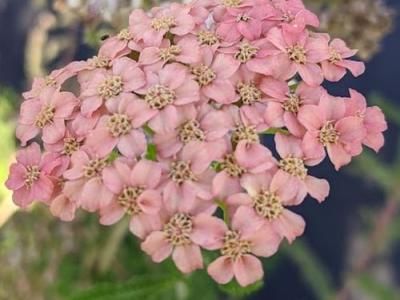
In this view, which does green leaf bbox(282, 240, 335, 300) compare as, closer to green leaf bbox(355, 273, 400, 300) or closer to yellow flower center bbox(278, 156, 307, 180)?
green leaf bbox(355, 273, 400, 300)

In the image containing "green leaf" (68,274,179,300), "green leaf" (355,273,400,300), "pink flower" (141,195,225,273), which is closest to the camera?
"pink flower" (141,195,225,273)

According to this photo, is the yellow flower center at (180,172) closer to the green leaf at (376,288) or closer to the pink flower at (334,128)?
the pink flower at (334,128)

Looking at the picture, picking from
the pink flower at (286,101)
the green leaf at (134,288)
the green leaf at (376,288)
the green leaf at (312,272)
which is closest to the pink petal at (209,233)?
the pink flower at (286,101)

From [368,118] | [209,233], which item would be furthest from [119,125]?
[368,118]

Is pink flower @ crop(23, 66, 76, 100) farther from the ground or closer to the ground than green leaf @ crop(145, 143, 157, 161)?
closer to the ground

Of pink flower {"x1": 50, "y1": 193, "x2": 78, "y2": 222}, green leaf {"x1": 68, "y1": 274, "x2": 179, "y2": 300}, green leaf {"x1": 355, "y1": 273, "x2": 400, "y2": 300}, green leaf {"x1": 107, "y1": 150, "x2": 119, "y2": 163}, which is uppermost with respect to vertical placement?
green leaf {"x1": 107, "y1": 150, "x2": 119, "y2": 163}

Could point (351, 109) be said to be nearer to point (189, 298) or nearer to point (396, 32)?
point (189, 298)

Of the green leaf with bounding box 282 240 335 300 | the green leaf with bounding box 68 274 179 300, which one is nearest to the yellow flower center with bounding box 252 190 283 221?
the green leaf with bounding box 68 274 179 300
